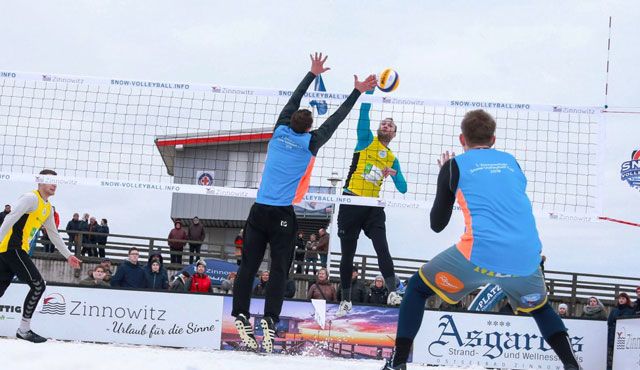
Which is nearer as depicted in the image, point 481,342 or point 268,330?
point 268,330

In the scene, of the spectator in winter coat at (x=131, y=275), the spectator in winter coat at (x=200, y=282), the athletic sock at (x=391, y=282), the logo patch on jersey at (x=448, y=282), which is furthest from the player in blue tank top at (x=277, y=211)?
the spectator in winter coat at (x=200, y=282)

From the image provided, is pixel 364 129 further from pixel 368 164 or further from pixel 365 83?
pixel 365 83

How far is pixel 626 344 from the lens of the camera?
14484 millimetres

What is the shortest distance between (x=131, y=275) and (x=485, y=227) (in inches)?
423

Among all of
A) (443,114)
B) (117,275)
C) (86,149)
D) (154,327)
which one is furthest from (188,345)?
(443,114)

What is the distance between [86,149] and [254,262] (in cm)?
534

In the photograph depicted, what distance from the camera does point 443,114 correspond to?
36.9ft

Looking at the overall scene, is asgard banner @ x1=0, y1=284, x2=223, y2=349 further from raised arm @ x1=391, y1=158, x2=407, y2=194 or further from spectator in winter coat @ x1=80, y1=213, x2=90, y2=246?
spectator in winter coat @ x1=80, y1=213, x2=90, y2=246

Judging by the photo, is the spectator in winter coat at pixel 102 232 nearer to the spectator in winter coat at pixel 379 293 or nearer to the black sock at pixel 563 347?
the spectator in winter coat at pixel 379 293

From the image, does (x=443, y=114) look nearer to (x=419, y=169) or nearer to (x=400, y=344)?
(x=419, y=169)

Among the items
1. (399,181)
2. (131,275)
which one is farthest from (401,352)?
(131,275)

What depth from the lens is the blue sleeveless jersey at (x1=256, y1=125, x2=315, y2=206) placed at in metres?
7.53

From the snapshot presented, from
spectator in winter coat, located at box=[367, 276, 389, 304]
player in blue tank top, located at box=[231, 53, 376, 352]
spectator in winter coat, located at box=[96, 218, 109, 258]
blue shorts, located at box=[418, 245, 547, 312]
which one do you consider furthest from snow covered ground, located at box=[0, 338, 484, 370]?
spectator in winter coat, located at box=[96, 218, 109, 258]

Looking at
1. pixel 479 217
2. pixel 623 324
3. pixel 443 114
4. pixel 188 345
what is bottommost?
pixel 188 345
